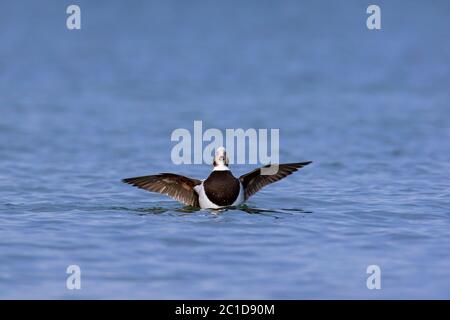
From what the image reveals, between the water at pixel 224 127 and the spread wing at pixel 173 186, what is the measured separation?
26cm

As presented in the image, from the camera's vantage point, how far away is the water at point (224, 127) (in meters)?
11.6

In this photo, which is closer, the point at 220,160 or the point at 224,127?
the point at 220,160

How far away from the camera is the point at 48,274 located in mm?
11422

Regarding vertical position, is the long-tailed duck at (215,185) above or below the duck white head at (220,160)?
below

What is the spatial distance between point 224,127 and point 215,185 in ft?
35.6

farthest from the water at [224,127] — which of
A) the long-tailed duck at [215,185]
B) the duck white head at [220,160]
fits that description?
the duck white head at [220,160]

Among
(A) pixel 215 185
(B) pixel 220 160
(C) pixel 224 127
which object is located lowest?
(A) pixel 215 185

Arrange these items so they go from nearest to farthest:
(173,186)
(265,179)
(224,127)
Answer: (173,186), (265,179), (224,127)

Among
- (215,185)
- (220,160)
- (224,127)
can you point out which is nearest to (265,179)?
(220,160)

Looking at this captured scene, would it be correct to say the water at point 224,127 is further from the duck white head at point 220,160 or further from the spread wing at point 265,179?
the duck white head at point 220,160

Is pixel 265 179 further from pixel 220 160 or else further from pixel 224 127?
pixel 224 127

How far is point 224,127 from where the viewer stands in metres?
25.3

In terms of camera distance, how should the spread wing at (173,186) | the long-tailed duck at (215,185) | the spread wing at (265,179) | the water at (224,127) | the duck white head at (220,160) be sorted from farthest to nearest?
1. the spread wing at (265,179)
2. the spread wing at (173,186)
3. the duck white head at (220,160)
4. the long-tailed duck at (215,185)
5. the water at (224,127)

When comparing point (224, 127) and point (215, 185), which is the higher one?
point (224, 127)
